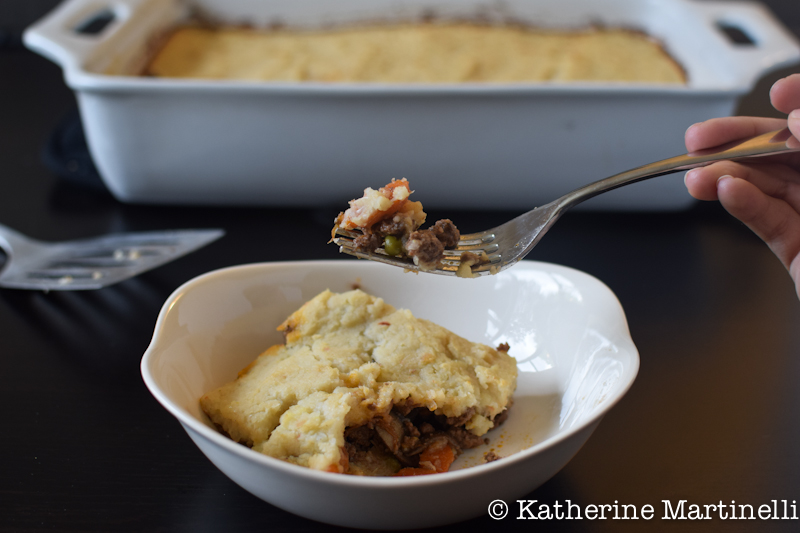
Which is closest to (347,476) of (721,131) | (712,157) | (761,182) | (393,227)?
(393,227)

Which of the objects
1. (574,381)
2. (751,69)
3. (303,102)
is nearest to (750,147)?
(574,381)

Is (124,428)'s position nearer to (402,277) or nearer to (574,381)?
(402,277)

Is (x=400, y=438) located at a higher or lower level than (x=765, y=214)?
lower

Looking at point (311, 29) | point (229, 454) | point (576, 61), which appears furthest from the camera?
point (311, 29)

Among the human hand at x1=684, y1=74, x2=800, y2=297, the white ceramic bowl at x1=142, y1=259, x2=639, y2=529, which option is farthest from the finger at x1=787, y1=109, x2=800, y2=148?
the white ceramic bowl at x1=142, y1=259, x2=639, y2=529

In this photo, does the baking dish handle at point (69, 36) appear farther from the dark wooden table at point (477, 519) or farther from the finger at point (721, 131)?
the finger at point (721, 131)

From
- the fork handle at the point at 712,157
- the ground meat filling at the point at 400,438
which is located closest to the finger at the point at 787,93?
the fork handle at the point at 712,157

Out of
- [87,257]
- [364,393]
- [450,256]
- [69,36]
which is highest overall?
[69,36]

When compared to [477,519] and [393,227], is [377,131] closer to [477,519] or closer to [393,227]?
[393,227]
